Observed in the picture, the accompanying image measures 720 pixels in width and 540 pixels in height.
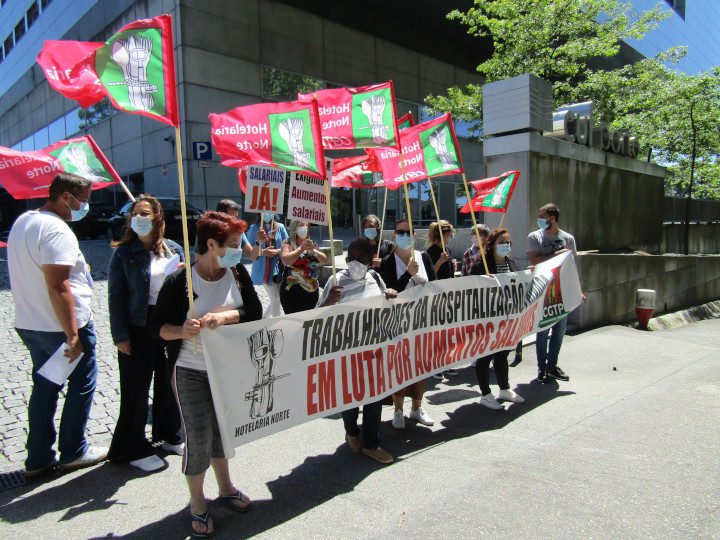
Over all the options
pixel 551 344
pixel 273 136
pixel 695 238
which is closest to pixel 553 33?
pixel 695 238

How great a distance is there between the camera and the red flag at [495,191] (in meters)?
7.36

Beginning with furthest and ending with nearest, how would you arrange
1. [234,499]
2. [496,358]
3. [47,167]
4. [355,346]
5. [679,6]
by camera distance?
[679,6], [496,358], [47,167], [355,346], [234,499]

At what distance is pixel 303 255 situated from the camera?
5.46m

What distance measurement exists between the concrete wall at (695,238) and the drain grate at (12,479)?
1808 centimetres

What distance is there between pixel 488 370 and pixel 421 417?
90cm

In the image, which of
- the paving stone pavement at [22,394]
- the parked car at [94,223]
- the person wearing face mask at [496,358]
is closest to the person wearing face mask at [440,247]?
the person wearing face mask at [496,358]

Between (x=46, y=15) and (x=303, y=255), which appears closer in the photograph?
(x=303, y=255)

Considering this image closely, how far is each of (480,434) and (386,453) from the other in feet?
3.34

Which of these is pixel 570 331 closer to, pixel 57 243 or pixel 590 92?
pixel 57 243

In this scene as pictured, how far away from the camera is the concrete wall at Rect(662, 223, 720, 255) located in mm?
17719

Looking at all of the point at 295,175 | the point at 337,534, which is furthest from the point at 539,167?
the point at 337,534

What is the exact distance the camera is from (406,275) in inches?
199

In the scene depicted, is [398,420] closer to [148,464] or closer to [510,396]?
[510,396]

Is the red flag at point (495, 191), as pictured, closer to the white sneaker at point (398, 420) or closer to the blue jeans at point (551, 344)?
the blue jeans at point (551, 344)
